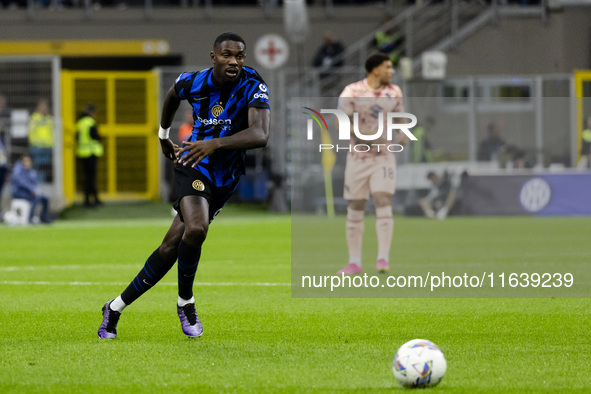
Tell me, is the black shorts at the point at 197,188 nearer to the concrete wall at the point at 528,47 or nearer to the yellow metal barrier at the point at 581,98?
the yellow metal barrier at the point at 581,98

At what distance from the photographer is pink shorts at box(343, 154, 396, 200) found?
11.3m

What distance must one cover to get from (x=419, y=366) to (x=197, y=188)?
2.23 metres

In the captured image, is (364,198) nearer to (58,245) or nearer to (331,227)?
(331,227)

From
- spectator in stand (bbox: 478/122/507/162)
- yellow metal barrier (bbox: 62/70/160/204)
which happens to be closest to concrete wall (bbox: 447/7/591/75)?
spectator in stand (bbox: 478/122/507/162)

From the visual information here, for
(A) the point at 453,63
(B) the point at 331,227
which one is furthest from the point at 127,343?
(A) the point at 453,63

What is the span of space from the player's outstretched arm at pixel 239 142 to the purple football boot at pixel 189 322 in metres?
1.03

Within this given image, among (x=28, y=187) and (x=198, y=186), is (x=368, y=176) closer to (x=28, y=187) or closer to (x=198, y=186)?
(x=198, y=186)

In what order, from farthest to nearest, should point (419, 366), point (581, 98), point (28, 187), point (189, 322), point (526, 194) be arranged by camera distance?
point (581, 98)
point (28, 187)
point (526, 194)
point (189, 322)
point (419, 366)

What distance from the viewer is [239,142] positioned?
6922 mm

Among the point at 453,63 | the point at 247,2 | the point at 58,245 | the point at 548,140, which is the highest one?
the point at 247,2

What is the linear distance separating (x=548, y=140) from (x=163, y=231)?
7.89m

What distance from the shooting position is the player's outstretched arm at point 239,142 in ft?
22.7

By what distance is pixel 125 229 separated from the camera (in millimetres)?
20250

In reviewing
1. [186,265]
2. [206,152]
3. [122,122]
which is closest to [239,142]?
[206,152]
